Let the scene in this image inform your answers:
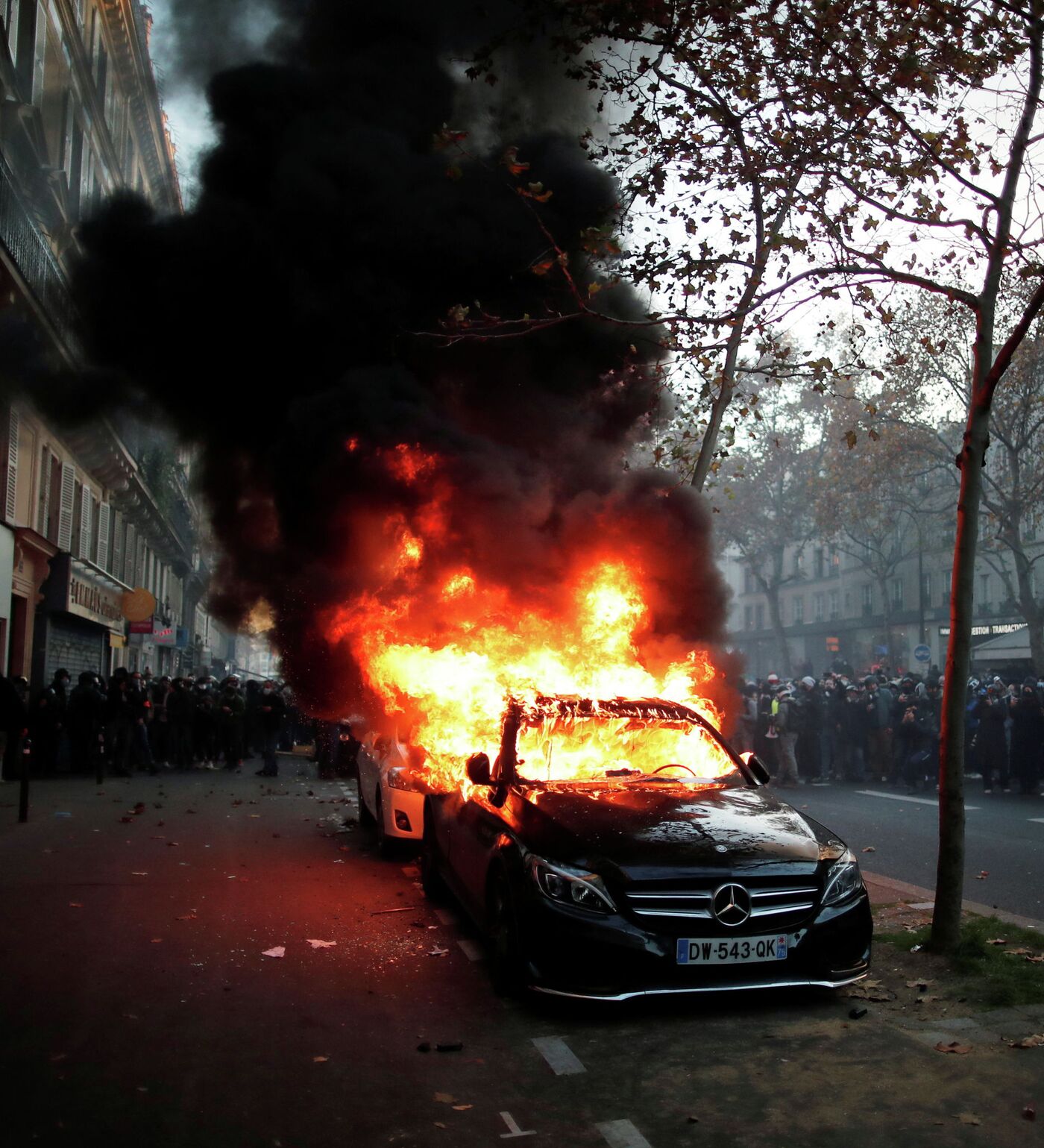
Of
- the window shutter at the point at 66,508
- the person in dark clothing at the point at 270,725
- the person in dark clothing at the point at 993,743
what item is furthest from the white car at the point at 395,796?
the window shutter at the point at 66,508

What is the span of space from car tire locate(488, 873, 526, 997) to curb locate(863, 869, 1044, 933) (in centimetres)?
349

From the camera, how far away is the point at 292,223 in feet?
39.0

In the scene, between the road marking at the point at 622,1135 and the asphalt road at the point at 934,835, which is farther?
the asphalt road at the point at 934,835

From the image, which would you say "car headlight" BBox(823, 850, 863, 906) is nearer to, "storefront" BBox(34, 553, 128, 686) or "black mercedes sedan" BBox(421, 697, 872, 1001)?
"black mercedes sedan" BBox(421, 697, 872, 1001)

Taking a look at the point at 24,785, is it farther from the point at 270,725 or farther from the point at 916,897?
the point at 916,897

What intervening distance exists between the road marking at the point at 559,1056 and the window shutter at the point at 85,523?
2349cm

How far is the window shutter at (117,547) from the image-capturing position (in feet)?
104

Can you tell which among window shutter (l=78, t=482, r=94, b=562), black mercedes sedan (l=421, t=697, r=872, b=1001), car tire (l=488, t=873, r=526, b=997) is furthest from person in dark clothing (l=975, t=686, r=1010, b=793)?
window shutter (l=78, t=482, r=94, b=562)

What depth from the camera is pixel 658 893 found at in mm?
5301

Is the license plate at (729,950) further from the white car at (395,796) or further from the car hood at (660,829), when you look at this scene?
the white car at (395,796)

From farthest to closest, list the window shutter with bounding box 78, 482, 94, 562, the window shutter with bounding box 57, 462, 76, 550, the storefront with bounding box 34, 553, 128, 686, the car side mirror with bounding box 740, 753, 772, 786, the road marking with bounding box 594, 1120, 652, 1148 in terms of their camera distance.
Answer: the window shutter with bounding box 78, 482, 94, 562 → the window shutter with bounding box 57, 462, 76, 550 → the storefront with bounding box 34, 553, 128, 686 → the car side mirror with bounding box 740, 753, 772, 786 → the road marking with bounding box 594, 1120, 652, 1148

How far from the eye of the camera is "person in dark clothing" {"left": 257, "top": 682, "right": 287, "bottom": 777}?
65.4ft

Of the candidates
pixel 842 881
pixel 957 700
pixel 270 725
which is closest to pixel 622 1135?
pixel 842 881

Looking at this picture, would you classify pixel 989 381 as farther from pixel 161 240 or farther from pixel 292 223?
pixel 161 240
